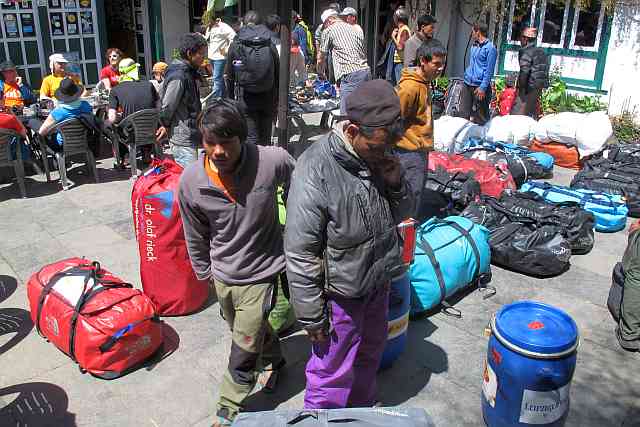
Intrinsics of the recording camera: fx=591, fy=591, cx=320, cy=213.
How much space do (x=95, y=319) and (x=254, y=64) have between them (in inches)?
140

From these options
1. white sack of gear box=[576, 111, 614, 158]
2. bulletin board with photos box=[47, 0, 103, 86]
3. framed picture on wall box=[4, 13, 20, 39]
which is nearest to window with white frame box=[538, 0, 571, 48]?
white sack of gear box=[576, 111, 614, 158]

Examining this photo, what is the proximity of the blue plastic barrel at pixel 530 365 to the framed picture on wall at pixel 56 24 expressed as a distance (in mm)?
10416

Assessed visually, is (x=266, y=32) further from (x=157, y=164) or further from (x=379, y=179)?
(x=379, y=179)

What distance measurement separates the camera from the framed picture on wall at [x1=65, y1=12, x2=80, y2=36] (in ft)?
35.9

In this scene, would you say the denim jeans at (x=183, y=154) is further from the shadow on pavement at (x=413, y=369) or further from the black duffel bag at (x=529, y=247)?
the black duffel bag at (x=529, y=247)

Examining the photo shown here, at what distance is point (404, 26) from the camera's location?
9.77 meters

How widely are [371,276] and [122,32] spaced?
39.0ft

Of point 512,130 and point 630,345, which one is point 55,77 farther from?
point 630,345

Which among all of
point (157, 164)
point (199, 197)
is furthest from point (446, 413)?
point (157, 164)

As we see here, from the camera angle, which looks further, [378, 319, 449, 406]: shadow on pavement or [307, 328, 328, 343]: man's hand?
[378, 319, 449, 406]: shadow on pavement

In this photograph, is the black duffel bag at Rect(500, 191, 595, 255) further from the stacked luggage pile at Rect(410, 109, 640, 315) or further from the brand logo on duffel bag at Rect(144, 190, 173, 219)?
the brand logo on duffel bag at Rect(144, 190, 173, 219)

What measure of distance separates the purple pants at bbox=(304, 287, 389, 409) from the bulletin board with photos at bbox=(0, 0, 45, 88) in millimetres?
9892

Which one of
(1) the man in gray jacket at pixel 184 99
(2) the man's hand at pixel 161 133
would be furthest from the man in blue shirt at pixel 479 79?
(2) the man's hand at pixel 161 133

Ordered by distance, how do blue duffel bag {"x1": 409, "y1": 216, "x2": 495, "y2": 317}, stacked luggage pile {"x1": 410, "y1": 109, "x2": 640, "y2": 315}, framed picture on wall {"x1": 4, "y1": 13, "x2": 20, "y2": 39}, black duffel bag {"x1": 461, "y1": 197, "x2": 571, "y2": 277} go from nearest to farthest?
1. blue duffel bag {"x1": 409, "y1": 216, "x2": 495, "y2": 317}
2. stacked luggage pile {"x1": 410, "y1": 109, "x2": 640, "y2": 315}
3. black duffel bag {"x1": 461, "y1": 197, "x2": 571, "y2": 277}
4. framed picture on wall {"x1": 4, "y1": 13, "x2": 20, "y2": 39}
